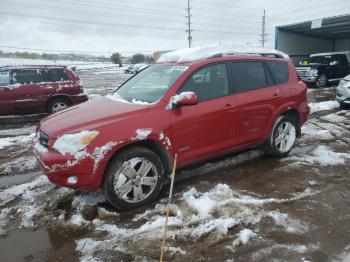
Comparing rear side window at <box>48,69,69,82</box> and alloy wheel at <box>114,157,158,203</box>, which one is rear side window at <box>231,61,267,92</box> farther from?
rear side window at <box>48,69,69,82</box>

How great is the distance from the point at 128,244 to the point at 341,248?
211cm

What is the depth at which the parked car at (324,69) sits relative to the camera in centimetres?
1806

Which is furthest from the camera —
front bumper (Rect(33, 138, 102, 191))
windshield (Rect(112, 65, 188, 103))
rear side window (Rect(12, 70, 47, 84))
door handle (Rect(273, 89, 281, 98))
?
rear side window (Rect(12, 70, 47, 84))

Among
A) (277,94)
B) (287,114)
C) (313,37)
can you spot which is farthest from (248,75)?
(313,37)

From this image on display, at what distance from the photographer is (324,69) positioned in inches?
719

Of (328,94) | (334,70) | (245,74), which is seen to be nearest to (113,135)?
(245,74)

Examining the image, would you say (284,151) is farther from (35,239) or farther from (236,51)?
(35,239)

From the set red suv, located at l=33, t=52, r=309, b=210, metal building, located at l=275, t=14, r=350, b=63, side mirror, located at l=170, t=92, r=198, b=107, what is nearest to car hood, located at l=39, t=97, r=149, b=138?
red suv, located at l=33, t=52, r=309, b=210

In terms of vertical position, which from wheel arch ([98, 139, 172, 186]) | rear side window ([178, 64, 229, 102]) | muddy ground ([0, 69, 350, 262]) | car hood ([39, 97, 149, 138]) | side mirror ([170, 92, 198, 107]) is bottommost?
muddy ground ([0, 69, 350, 262])

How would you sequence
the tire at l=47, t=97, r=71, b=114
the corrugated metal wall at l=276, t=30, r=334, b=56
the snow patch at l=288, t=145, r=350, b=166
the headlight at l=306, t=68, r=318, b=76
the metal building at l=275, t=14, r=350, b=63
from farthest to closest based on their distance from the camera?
1. the corrugated metal wall at l=276, t=30, r=334, b=56
2. the metal building at l=275, t=14, r=350, b=63
3. the headlight at l=306, t=68, r=318, b=76
4. the tire at l=47, t=97, r=71, b=114
5. the snow patch at l=288, t=145, r=350, b=166

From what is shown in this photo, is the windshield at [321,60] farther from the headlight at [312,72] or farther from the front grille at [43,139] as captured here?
the front grille at [43,139]

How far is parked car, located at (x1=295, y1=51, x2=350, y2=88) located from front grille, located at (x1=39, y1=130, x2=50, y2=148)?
16.3 metres

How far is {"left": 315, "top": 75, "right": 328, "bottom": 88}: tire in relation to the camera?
1814cm

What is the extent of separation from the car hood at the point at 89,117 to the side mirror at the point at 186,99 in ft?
1.27
